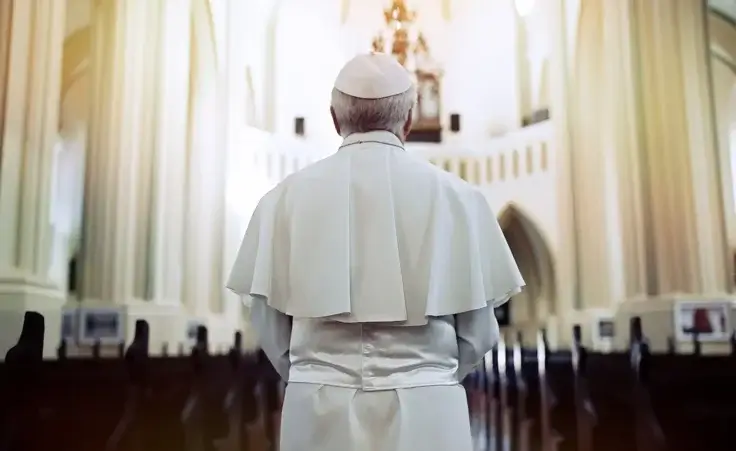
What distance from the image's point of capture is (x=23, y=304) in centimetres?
553

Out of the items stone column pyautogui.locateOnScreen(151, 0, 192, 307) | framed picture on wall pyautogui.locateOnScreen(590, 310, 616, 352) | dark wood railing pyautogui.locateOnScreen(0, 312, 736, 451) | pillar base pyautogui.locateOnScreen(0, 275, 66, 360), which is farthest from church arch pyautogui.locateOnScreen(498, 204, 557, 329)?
pillar base pyautogui.locateOnScreen(0, 275, 66, 360)

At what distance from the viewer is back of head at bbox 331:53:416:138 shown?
202 centimetres

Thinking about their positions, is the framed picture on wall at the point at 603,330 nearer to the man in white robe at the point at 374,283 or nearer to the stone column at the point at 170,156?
the stone column at the point at 170,156

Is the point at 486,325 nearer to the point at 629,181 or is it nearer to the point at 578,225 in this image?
the point at 629,181

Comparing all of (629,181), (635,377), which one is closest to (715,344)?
(629,181)

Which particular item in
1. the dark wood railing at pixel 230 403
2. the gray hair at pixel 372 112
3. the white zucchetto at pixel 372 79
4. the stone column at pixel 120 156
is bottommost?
the dark wood railing at pixel 230 403

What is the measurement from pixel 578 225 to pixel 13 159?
29.8 ft

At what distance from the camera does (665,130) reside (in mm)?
8672

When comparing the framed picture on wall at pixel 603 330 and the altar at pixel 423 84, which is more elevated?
the altar at pixel 423 84

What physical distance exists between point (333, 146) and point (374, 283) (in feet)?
48.5

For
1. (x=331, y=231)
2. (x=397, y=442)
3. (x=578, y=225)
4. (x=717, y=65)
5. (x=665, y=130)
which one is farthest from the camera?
(x=717, y=65)

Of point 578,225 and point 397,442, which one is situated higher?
point 578,225

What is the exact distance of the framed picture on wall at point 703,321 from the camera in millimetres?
7939

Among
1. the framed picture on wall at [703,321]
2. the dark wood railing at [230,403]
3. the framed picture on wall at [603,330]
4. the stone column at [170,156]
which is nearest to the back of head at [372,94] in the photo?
the dark wood railing at [230,403]
